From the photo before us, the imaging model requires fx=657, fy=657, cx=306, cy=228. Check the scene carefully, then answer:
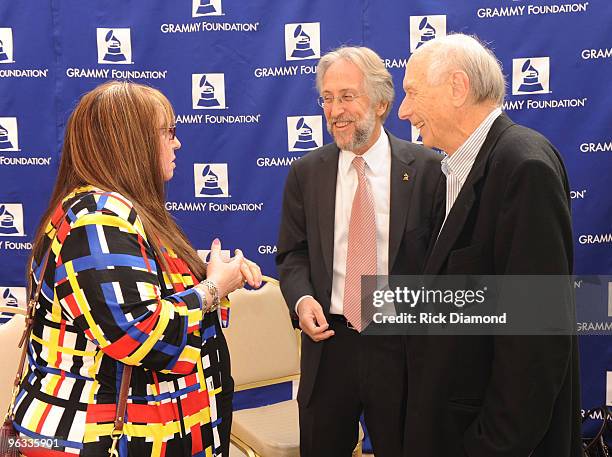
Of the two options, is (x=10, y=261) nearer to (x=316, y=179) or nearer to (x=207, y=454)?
(x=316, y=179)

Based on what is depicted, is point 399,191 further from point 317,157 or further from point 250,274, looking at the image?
point 250,274

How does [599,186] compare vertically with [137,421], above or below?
above

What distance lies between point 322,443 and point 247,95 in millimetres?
2175

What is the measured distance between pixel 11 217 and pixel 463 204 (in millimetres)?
3160

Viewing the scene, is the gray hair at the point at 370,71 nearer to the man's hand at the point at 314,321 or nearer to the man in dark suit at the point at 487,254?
the man in dark suit at the point at 487,254

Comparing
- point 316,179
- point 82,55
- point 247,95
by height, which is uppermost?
point 82,55

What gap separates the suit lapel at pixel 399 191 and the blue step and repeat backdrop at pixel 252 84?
4.30ft

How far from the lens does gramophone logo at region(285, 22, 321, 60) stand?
376cm

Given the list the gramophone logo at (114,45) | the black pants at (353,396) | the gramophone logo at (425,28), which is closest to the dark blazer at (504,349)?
the black pants at (353,396)

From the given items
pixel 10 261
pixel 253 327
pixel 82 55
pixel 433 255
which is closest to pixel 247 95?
pixel 82 55

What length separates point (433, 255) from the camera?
171 centimetres

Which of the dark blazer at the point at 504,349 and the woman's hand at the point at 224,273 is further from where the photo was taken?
the woman's hand at the point at 224,273

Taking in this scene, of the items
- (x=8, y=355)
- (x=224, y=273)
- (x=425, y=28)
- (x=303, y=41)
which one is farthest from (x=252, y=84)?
(x=224, y=273)

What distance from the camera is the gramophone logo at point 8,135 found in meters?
3.93
